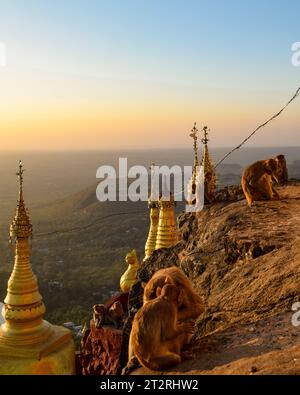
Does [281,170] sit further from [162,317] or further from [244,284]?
[162,317]

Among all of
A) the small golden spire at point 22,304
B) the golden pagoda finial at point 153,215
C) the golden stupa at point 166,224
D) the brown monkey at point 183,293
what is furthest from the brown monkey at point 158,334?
the golden pagoda finial at point 153,215

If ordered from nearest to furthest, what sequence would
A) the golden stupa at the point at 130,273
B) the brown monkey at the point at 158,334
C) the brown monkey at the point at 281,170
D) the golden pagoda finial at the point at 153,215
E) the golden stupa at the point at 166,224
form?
the brown monkey at the point at 158,334, the brown monkey at the point at 281,170, the golden stupa at the point at 130,273, the golden stupa at the point at 166,224, the golden pagoda finial at the point at 153,215

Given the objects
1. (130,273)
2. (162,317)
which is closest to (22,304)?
(130,273)

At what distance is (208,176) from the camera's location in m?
11.8

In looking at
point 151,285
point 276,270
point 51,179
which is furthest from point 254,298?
point 51,179

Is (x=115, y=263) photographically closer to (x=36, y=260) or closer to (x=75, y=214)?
(x=36, y=260)

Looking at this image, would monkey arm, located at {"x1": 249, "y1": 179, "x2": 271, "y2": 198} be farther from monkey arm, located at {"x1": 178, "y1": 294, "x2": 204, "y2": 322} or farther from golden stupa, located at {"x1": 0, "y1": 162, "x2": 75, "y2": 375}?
monkey arm, located at {"x1": 178, "y1": 294, "x2": 204, "y2": 322}

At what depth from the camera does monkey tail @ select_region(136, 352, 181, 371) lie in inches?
167

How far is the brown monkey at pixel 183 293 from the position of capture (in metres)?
4.52

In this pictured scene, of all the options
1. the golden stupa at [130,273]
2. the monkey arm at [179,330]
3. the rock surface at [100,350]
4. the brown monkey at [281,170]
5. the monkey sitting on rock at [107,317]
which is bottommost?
the rock surface at [100,350]

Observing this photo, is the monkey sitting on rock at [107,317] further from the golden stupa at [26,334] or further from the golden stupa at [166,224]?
the golden stupa at [166,224]

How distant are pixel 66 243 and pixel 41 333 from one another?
205 ft

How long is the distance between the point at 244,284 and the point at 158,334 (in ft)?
7.62

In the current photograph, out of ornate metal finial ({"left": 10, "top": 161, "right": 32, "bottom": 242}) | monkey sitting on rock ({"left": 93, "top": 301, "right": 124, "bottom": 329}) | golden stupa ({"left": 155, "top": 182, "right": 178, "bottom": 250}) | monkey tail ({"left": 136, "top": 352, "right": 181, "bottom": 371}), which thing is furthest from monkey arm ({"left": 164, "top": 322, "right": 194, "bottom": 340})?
golden stupa ({"left": 155, "top": 182, "right": 178, "bottom": 250})
